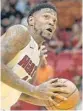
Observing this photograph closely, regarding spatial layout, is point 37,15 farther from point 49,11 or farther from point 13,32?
point 13,32

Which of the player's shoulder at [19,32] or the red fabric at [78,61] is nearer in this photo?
the player's shoulder at [19,32]

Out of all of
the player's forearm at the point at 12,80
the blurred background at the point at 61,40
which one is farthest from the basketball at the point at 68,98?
the blurred background at the point at 61,40

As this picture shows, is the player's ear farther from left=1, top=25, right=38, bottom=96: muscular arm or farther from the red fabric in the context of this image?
the red fabric

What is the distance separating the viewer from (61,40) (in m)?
9.38

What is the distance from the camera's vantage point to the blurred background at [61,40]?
7793mm

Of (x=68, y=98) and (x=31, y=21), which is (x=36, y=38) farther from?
(x=68, y=98)

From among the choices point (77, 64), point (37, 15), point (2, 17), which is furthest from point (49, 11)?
point (2, 17)

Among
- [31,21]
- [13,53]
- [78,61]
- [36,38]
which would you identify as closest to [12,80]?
[13,53]

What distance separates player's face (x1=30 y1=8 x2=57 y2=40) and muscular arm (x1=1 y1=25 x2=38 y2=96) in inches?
8.2

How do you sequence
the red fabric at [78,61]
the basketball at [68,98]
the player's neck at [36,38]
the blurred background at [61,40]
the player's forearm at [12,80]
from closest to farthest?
the player's forearm at [12,80], the basketball at [68,98], the player's neck at [36,38], the blurred background at [61,40], the red fabric at [78,61]

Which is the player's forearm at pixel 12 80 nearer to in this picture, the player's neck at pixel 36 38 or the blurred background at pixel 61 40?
the player's neck at pixel 36 38

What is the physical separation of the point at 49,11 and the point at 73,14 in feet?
20.8

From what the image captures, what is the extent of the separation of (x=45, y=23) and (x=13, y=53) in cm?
49

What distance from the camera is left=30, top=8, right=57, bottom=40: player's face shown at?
12.5 ft
